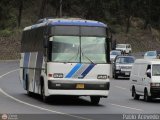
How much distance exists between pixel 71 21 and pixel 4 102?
4.15 m

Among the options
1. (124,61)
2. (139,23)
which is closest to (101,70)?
(124,61)

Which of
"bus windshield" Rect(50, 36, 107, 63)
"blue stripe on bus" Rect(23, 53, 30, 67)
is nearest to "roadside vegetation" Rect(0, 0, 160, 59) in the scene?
"blue stripe on bus" Rect(23, 53, 30, 67)

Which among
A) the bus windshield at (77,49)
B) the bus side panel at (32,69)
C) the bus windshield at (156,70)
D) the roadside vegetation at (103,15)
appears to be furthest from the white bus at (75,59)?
the roadside vegetation at (103,15)

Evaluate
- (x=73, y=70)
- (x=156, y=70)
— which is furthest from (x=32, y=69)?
(x=156, y=70)

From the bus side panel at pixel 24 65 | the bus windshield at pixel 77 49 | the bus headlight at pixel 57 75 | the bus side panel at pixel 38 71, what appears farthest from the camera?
the bus side panel at pixel 24 65

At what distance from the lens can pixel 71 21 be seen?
79.6 feet

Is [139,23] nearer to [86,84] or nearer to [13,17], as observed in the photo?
[13,17]

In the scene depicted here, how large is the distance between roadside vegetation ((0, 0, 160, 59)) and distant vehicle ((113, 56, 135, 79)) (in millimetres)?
28426

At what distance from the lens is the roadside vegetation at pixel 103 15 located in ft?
267

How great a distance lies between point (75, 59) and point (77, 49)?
40cm

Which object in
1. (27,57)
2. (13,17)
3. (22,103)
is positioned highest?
(13,17)

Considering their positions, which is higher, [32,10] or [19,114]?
[32,10]

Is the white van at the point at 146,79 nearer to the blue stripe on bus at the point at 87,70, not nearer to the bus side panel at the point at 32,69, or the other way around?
the blue stripe on bus at the point at 87,70

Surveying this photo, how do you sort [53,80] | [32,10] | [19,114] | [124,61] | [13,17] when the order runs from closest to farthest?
[19,114] → [53,80] → [124,61] → [13,17] → [32,10]
